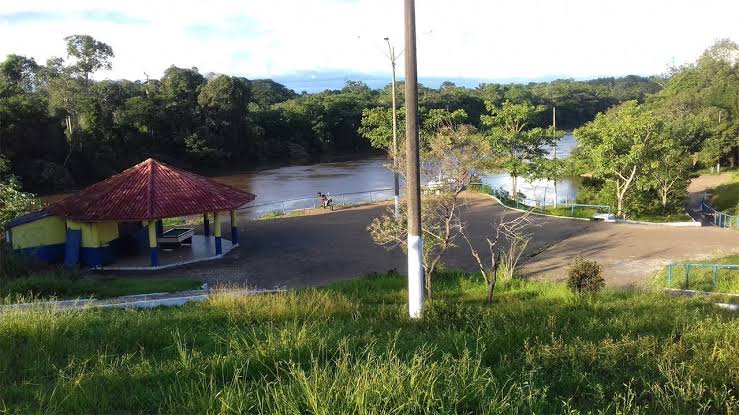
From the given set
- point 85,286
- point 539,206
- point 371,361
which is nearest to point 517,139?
point 539,206

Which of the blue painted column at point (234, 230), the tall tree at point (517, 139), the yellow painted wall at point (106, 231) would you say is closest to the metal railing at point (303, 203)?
the tall tree at point (517, 139)

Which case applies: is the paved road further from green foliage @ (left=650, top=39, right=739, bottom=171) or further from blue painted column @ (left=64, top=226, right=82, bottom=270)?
green foliage @ (left=650, top=39, right=739, bottom=171)

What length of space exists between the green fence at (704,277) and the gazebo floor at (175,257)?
11.9 metres

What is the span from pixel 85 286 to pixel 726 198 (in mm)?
33031

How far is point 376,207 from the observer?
2634 centimetres

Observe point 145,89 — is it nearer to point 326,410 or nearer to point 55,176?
point 55,176

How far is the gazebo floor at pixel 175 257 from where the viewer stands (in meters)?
16.5

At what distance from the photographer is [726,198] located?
33469 mm

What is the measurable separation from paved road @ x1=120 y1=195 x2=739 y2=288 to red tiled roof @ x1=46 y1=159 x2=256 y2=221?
1614mm

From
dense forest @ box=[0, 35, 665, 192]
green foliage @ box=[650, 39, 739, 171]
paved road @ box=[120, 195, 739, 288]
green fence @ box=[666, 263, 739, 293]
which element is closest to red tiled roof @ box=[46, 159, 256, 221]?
paved road @ box=[120, 195, 739, 288]

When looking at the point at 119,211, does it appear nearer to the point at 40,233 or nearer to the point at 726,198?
the point at 40,233

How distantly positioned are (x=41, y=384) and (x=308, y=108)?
216ft

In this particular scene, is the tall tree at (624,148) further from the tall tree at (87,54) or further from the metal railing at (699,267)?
the tall tree at (87,54)

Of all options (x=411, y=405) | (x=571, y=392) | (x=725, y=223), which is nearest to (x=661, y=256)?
(x=725, y=223)
